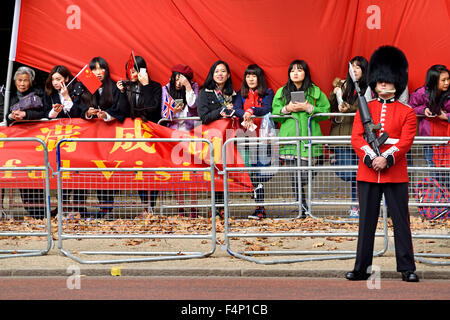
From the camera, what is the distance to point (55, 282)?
8.98 m

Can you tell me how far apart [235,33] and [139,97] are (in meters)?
1.87

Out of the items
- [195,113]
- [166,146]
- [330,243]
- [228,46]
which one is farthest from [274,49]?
[330,243]

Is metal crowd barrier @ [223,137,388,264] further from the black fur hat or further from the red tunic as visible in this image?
the black fur hat

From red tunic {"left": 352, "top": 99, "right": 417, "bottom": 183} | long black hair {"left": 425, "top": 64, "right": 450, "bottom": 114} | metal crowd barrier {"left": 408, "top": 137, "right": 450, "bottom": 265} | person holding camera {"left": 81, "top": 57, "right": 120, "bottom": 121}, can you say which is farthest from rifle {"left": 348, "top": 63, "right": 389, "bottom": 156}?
person holding camera {"left": 81, "top": 57, "right": 120, "bottom": 121}

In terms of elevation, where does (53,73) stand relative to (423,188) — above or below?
above

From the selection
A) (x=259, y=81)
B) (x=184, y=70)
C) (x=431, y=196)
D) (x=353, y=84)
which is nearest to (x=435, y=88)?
(x=353, y=84)

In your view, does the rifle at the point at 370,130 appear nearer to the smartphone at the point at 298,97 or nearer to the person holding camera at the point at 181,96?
the smartphone at the point at 298,97

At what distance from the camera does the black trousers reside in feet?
29.0

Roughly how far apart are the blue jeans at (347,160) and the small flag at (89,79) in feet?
12.0

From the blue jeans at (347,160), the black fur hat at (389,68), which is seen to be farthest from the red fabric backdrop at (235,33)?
the black fur hat at (389,68)

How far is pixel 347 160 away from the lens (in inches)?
427

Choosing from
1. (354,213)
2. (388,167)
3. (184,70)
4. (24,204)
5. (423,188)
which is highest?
(184,70)

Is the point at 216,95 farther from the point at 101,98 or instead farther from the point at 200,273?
the point at 200,273

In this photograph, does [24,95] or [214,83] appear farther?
[24,95]
